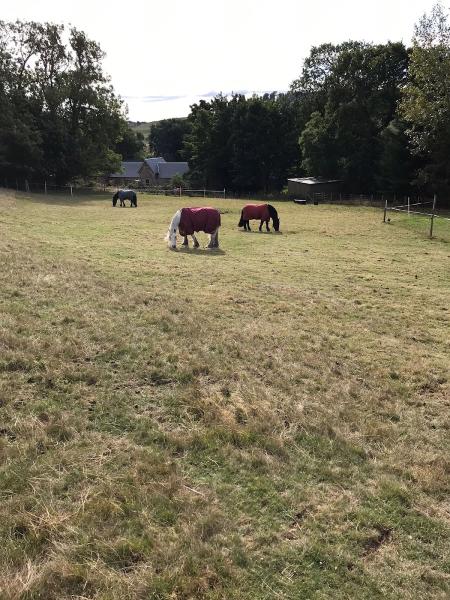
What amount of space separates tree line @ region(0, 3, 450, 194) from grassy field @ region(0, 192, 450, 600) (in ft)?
99.9

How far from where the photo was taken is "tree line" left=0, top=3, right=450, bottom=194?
36.9 m

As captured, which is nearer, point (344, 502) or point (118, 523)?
point (118, 523)

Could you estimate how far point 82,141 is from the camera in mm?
44094

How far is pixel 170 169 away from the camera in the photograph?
80500mm

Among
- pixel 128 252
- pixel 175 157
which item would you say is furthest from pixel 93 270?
pixel 175 157

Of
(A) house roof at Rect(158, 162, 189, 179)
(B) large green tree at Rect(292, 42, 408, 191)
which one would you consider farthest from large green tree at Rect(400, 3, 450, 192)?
(A) house roof at Rect(158, 162, 189, 179)

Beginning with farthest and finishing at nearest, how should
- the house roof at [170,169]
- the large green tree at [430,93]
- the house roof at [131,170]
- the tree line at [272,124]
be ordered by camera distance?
the house roof at [131,170] < the house roof at [170,169] < the tree line at [272,124] < the large green tree at [430,93]

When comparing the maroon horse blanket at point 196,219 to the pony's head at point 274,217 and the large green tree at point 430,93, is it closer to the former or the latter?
the pony's head at point 274,217

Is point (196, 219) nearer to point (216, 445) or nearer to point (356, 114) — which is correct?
point (216, 445)

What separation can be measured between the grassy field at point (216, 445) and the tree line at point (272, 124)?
1199 inches

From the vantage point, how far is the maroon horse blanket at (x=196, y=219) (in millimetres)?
15258

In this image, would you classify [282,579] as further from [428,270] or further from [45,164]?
[45,164]

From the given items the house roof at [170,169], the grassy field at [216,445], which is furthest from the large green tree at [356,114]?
the house roof at [170,169]

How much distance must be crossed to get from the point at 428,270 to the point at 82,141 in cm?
3931
